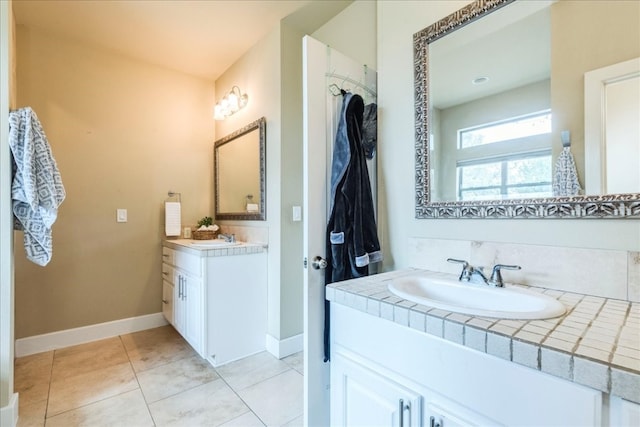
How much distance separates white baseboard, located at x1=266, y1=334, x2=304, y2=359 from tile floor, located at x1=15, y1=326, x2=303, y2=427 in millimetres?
50

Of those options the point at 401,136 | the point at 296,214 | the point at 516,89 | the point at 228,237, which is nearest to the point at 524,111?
the point at 516,89

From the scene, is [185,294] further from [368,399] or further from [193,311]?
[368,399]

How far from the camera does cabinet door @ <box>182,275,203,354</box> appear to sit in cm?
214

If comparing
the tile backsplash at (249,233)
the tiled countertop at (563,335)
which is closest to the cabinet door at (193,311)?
the tile backsplash at (249,233)

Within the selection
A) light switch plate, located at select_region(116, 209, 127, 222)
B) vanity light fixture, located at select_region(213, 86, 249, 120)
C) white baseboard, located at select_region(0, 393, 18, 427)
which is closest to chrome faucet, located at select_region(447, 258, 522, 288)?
white baseboard, located at select_region(0, 393, 18, 427)

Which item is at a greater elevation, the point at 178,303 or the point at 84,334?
the point at 178,303

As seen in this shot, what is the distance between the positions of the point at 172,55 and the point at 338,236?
2562 millimetres

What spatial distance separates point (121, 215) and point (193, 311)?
1.26 m

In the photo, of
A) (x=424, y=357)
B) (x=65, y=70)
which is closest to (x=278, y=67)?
(x=65, y=70)

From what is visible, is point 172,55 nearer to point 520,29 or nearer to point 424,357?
point 520,29

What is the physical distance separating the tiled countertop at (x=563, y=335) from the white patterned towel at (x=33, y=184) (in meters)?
1.72

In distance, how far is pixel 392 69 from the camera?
1615mm

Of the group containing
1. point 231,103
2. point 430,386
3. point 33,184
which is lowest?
point 430,386

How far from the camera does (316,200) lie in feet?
4.51
